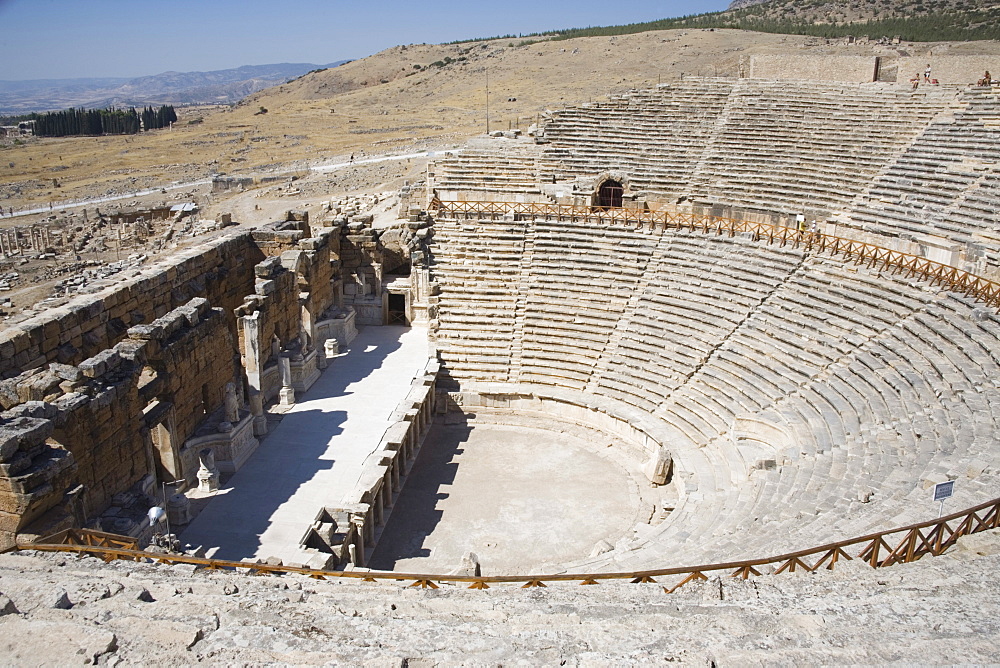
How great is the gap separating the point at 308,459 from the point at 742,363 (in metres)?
9.01

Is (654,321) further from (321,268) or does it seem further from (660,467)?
(321,268)

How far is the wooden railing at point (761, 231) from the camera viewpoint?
1573 cm

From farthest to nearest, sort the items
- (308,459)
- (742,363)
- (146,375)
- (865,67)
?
1. (865,67)
2. (742,363)
3. (308,459)
4. (146,375)

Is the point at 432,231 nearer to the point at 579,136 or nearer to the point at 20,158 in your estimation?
the point at 579,136

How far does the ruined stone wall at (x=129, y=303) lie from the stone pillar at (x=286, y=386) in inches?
92.7

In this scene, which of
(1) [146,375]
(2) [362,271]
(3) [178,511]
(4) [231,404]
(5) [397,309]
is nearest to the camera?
(3) [178,511]

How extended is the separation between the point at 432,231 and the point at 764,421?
11181 mm

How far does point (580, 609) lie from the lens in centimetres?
734

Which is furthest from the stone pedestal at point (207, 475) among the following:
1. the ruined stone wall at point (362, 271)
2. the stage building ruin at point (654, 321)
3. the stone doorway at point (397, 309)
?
the stone doorway at point (397, 309)

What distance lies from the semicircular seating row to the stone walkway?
197 centimetres

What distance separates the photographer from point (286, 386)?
17.0 meters

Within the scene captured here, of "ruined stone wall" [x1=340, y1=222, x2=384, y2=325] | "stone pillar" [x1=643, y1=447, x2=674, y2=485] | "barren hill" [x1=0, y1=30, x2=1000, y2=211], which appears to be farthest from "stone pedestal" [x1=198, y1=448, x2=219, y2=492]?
"barren hill" [x1=0, y1=30, x2=1000, y2=211]

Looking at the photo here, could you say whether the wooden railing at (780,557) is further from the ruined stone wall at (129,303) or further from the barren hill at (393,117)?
the barren hill at (393,117)

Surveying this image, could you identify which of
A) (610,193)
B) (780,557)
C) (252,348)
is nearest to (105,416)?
(252,348)
